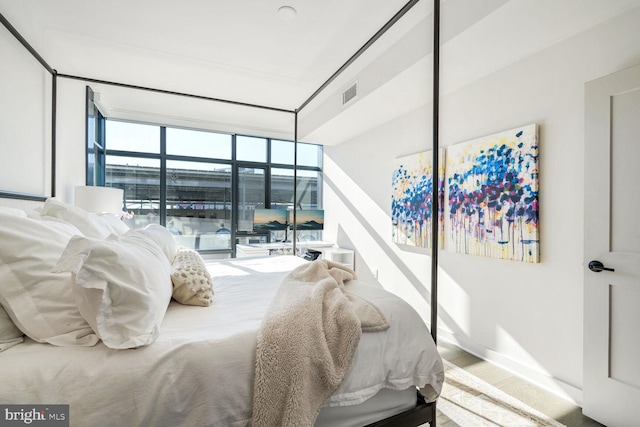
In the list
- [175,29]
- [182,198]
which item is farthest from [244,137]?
[175,29]

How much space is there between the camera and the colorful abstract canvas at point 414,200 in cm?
300

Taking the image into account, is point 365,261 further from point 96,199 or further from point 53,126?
point 53,126

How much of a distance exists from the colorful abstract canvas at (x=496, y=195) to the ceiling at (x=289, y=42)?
595 mm

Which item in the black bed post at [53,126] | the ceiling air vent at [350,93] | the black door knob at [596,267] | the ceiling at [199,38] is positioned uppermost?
the ceiling at [199,38]

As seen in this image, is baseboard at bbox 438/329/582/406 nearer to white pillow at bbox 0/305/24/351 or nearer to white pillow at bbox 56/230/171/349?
white pillow at bbox 56/230/171/349

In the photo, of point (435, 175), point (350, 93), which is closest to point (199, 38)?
point (350, 93)

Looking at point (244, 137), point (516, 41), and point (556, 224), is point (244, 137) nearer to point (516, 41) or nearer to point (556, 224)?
point (516, 41)

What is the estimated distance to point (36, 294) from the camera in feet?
3.18

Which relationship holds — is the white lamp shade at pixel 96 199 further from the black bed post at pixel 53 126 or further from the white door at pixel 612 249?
the white door at pixel 612 249

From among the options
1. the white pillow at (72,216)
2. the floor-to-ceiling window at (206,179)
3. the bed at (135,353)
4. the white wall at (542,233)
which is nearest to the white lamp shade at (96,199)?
the white pillow at (72,216)

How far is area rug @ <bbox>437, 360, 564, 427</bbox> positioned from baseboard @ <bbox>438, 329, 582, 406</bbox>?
0.29 metres

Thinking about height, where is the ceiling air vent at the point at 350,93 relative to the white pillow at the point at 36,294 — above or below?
above

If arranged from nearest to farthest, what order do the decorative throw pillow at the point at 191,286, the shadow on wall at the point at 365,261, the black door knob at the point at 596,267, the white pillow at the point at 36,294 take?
the white pillow at the point at 36,294
the decorative throw pillow at the point at 191,286
the black door knob at the point at 596,267
the shadow on wall at the point at 365,261

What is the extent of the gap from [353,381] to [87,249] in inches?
38.9
